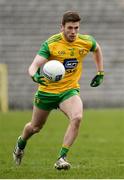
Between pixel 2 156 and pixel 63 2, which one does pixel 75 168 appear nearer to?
pixel 2 156

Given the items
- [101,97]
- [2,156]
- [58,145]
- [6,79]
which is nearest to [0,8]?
[6,79]

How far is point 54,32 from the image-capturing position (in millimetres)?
28844

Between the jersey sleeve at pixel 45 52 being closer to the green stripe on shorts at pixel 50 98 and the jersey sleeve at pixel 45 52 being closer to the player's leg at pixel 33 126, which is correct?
the green stripe on shorts at pixel 50 98

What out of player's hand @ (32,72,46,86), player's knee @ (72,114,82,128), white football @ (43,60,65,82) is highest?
white football @ (43,60,65,82)

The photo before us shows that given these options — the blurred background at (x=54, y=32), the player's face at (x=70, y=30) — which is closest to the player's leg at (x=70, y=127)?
the player's face at (x=70, y=30)

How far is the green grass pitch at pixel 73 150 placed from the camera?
8.75 metres

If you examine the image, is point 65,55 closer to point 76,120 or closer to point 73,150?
point 76,120

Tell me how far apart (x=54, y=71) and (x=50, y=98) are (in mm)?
765

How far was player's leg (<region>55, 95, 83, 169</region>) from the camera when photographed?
9031 mm

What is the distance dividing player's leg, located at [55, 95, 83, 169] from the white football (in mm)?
494

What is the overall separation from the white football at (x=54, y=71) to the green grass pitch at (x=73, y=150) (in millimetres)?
1132

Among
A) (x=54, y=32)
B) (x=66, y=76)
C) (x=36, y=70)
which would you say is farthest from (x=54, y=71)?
(x=54, y=32)

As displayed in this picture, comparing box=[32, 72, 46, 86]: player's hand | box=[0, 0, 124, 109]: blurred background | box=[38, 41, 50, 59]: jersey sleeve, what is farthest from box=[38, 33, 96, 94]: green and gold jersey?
box=[0, 0, 124, 109]: blurred background

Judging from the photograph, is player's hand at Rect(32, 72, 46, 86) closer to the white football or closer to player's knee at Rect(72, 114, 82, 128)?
the white football
